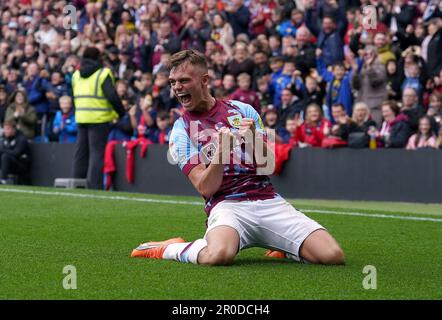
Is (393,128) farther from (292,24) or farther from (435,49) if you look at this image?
(292,24)

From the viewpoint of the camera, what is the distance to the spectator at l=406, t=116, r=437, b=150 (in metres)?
15.8

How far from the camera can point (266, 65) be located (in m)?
19.4

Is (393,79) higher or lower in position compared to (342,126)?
higher

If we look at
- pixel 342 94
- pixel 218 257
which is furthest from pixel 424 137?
pixel 218 257

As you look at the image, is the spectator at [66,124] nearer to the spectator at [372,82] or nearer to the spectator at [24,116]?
the spectator at [24,116]

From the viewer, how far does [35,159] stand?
21.2 metres

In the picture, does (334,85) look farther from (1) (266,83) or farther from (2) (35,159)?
(2) (35,159)

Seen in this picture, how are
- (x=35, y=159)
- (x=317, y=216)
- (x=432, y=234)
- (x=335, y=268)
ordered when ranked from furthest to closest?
(x=35, y=159) < (x=317, y=216) < (x=432, y=234) < (x=335, y=268)

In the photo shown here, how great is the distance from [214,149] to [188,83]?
53cm

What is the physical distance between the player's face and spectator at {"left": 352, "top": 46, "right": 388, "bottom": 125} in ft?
30.9

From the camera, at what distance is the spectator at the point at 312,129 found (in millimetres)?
17141

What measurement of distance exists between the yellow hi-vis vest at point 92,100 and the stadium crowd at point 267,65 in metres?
1.55
